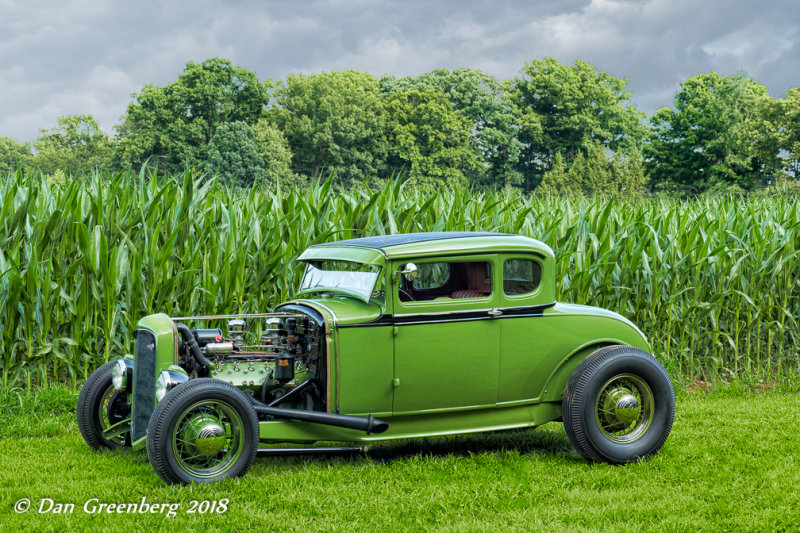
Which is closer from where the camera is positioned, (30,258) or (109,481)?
(109,481)

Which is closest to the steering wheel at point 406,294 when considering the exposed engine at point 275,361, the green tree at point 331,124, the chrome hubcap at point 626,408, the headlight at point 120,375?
the exposed engine at point 275,361

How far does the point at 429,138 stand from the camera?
53938 mm

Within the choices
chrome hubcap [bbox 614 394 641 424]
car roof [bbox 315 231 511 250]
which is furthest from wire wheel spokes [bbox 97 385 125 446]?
chrome hubcap [bbox 614 394 641 424]

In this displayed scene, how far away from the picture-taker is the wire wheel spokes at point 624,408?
488cm

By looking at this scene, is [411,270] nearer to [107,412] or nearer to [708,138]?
[107,412]

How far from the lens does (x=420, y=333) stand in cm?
462

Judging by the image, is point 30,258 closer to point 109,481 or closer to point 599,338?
point 109,481

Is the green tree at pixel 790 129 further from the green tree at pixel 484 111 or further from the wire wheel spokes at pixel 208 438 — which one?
the wire wheel spokes at pixel 208 438

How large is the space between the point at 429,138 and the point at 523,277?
4985cm

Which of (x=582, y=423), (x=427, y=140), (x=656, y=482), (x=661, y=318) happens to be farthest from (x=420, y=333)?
(x=427, y=140)

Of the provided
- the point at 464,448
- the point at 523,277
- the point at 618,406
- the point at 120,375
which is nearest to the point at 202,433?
the point at 120,375

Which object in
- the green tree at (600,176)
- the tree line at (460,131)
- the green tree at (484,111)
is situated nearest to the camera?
the tree line at (460,131)

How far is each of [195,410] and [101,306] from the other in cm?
244

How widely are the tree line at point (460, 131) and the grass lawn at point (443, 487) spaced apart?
4197 cm
